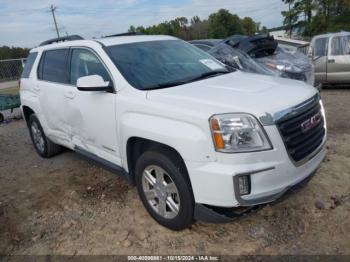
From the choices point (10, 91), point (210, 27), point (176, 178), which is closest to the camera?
point (176, 178)

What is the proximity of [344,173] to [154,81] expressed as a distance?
2582 millimetres

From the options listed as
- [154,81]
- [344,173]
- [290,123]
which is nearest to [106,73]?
[154,81]

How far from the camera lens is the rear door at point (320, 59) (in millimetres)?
9438

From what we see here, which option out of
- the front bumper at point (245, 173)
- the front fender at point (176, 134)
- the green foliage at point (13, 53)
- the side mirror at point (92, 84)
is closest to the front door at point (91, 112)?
the side mirror at point (92, 84)

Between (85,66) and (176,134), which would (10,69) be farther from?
(176,134)

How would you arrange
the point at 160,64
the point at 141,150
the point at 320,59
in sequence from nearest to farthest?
the point at 141,150 < the point at 160,64 < the point at 320,59

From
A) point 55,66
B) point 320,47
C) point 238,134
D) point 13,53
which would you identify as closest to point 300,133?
point 238,134

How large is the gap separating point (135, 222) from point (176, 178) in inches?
37.6

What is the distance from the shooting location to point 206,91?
3211 mm

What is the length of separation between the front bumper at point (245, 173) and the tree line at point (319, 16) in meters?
34.8

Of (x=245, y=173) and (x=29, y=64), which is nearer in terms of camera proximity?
(x=245, y=173)

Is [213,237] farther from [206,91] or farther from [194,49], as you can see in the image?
[194,49]

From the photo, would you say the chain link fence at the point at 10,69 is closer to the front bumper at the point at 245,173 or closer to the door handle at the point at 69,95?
the door handle at the point at 69,95

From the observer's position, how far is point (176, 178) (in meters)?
2.98
